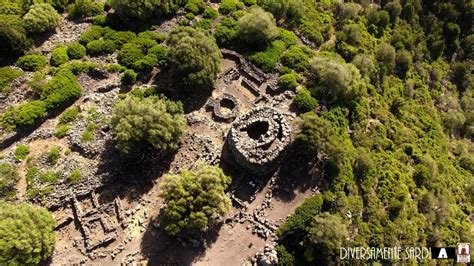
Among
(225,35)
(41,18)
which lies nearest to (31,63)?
(41,18)

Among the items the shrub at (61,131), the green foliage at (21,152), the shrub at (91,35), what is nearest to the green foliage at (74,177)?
the shrub at (61,131)

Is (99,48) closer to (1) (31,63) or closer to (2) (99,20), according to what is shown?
(2) (99,20)

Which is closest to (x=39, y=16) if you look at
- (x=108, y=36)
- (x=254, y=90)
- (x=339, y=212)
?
(x=108, y=36)

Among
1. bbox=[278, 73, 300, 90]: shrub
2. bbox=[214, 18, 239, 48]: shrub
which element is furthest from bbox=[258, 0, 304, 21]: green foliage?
bbox=[278, 73, 300, 90]: shrub

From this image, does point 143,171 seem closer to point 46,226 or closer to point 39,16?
point 46,226

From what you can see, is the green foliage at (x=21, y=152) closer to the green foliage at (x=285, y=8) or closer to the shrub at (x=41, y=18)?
the shrub at (x=41, y=18)

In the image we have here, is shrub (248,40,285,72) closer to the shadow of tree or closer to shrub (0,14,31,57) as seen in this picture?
the shadow of tree
